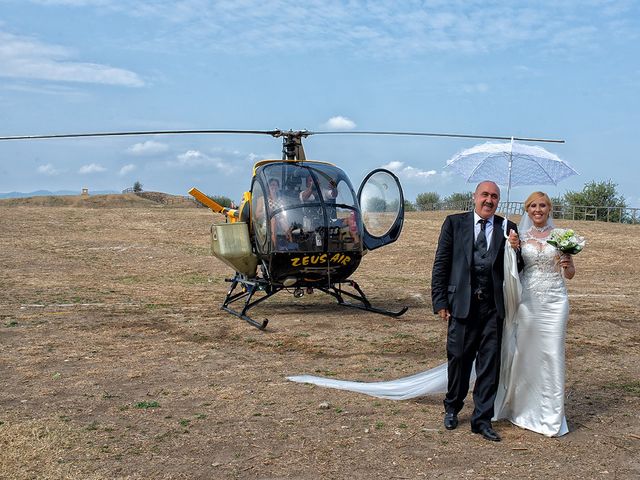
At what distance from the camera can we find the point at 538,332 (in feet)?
19.0

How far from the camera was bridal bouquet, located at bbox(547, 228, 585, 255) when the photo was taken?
541cm

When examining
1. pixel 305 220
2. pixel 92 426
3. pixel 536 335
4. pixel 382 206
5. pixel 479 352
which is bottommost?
pixel 92 426

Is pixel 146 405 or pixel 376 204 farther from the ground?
pixel 376 204

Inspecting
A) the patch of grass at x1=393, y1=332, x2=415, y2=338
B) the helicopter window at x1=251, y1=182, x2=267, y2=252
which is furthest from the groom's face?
the helicopter window at x1=251, y1=182, x2=267, y2=252

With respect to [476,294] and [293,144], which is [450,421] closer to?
[476,294]

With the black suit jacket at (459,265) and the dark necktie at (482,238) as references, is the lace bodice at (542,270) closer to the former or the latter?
the black suit jacket at (459,265)

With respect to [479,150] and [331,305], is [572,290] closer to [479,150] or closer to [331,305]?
[331,305]

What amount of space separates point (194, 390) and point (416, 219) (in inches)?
1024

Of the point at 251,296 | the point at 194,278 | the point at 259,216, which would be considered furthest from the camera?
the point at 194,278

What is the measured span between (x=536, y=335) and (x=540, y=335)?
3 centimetres

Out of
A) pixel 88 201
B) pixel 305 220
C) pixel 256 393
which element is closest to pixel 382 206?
pixel 305 220

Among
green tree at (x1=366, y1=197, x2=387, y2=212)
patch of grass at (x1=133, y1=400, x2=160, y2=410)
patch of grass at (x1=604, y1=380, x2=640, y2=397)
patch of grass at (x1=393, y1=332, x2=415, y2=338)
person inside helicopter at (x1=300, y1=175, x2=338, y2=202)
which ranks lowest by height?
patch of grass at (x1=133, y1=400, x2=160, y2=410)

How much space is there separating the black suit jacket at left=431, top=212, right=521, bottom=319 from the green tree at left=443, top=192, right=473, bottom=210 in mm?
39661

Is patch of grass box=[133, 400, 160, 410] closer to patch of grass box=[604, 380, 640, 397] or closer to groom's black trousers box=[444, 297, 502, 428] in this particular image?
groom's black trousers box=[444, 297, 502, 428]
